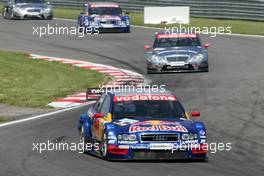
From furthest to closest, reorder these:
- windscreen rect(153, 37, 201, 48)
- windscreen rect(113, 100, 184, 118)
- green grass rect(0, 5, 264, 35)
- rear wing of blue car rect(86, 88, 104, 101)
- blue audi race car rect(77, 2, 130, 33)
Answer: green grass rect(0, 5, 264, 35) < blue audi race car rect(77, 2, 130, 33) < windscreen rect(153, 37, 201, 48) < rear wing of blue car rect(86, 88, 104, 101) < windscreen rect(113, 100, 184, 118)

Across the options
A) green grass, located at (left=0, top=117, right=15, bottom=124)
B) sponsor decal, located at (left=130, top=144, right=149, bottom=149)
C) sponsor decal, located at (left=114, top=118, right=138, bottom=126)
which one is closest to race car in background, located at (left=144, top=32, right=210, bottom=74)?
green grass, located at (left=0, top=117, right=15, bottom=124)

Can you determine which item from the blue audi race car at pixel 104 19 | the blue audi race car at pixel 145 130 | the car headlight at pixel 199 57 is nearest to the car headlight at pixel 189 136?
the blue audi race car at pixel 145 130

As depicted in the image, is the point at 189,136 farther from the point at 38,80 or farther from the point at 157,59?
the point at 157,59

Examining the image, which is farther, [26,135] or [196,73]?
[196,73]

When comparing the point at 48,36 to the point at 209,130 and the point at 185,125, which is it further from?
the point at 185,125

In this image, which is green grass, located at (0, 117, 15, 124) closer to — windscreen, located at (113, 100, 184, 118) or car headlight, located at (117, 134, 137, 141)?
windscreen, located at (113, 100, 184, 118)

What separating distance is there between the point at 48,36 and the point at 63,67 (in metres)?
11.2

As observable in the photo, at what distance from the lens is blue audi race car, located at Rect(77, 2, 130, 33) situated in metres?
41.2

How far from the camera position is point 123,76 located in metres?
27.9

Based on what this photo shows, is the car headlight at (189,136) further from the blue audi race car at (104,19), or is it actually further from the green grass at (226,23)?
the blue audi race car at (104,19)

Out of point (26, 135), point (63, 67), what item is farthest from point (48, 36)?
point (26, 135)

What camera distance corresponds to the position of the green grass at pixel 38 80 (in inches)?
939

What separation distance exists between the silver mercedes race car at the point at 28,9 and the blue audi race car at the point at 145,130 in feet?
114

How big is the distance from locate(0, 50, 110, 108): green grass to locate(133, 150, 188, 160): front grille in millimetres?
9107
